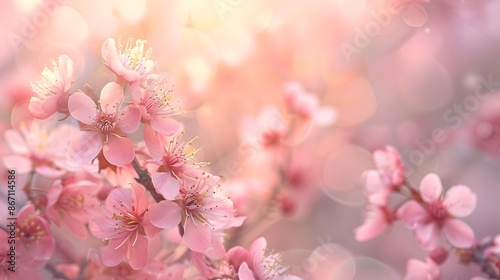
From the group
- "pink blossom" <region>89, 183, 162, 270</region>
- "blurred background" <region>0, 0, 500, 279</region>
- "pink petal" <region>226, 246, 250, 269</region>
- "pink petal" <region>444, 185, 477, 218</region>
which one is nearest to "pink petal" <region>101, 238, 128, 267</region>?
"pink blossom" <region>89, 183, 162, 270</region>

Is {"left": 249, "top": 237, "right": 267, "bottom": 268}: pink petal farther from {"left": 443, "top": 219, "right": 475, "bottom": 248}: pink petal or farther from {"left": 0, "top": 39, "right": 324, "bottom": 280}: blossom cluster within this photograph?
{"left": 443, "top": 219, "right": 475, "bottom": 248}: pink petal

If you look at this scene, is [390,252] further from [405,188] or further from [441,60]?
[441,60]

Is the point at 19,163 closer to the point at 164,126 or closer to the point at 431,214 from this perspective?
the point at 164,126

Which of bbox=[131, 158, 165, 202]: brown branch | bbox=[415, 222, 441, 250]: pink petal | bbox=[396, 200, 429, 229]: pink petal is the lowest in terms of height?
bbox=[415, 222, 441, 250]: pink petal

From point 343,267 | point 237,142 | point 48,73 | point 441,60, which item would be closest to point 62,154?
point 48,73

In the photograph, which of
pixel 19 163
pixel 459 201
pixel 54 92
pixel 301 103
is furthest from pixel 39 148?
pixel 459 201

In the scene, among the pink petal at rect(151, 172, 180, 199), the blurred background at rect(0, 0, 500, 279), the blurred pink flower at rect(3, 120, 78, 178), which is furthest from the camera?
the blurred background at rect(0, 0, 500, 279)

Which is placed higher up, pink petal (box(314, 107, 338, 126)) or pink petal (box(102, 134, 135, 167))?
pink petal (box(102, 134, 135, 167))
